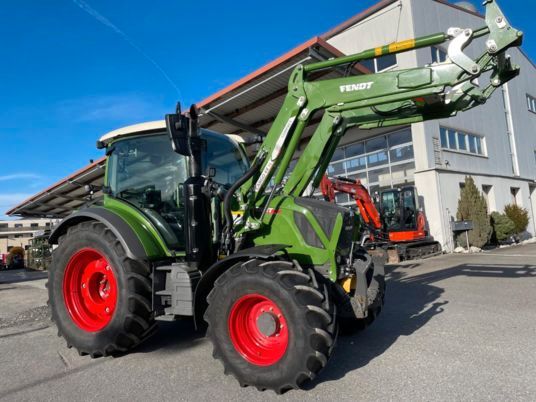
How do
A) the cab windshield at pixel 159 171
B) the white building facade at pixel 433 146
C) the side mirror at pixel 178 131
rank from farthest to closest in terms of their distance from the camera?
1. the white building facade at pixel 433 146
2. the cab windshield at pixel 159 171
3. the side mirror at pixel 178 131

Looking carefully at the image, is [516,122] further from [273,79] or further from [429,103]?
[429,103]

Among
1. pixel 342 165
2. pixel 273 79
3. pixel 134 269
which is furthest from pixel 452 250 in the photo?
pixel 134 269

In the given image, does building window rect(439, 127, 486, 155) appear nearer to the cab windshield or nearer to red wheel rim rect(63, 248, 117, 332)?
the cab windshield

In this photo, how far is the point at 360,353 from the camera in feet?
12.5

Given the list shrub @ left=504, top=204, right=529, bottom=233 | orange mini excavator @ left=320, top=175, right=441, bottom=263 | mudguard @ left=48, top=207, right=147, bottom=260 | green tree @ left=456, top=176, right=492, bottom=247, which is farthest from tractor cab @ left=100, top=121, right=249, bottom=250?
shrub @ left=504, top=204, right=529, bottom=233

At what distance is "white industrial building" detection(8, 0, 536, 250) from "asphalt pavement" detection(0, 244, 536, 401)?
7851 mm

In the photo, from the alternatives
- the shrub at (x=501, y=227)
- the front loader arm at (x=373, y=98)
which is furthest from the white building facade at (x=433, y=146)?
the front loader arm at (x=373, y=98)

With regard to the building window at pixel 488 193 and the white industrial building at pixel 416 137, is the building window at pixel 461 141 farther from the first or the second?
the building window at pixel 488 193

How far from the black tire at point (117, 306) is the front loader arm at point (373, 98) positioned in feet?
3.78

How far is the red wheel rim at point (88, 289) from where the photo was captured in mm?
4277

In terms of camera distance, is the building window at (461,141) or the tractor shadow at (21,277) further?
→ the building window at (461,141)

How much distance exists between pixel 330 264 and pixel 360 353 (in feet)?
3.23

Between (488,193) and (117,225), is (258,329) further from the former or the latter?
(488,193)

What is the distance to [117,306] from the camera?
383 cm
